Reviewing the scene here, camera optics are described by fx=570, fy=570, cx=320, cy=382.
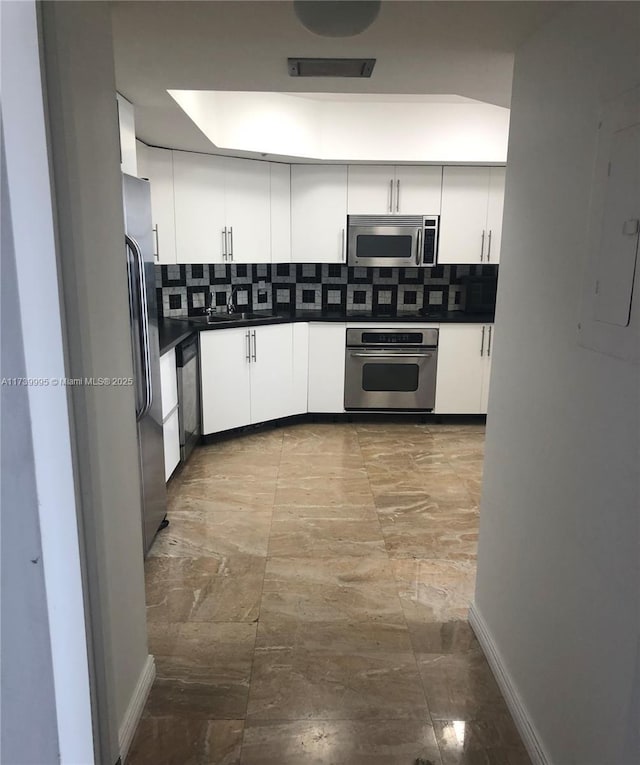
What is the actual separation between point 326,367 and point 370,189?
1487 mm

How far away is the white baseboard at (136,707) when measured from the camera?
164 cm

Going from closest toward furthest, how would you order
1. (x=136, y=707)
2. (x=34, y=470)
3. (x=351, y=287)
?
(x=34, y=470) → (x=136, y=707) → (x=351, y=287)

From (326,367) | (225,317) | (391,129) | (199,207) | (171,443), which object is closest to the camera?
(171,443)

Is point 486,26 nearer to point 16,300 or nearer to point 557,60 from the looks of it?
point 557,60

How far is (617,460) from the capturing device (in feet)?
3.97

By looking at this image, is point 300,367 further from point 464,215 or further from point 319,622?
point 319,622

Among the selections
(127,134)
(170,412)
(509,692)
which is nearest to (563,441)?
(509,692)

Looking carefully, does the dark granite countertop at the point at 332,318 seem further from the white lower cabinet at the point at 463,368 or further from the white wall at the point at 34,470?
the white wall at the point at 34,470

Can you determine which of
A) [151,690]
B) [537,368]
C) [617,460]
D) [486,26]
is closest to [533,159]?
[486,26]

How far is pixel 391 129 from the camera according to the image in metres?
4.32

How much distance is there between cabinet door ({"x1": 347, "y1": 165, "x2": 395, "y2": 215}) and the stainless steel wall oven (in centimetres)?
98

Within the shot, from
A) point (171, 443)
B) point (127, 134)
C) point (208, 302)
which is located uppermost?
point (127, 134)

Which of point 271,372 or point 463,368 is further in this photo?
point 463,368

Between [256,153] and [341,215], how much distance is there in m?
0.88
